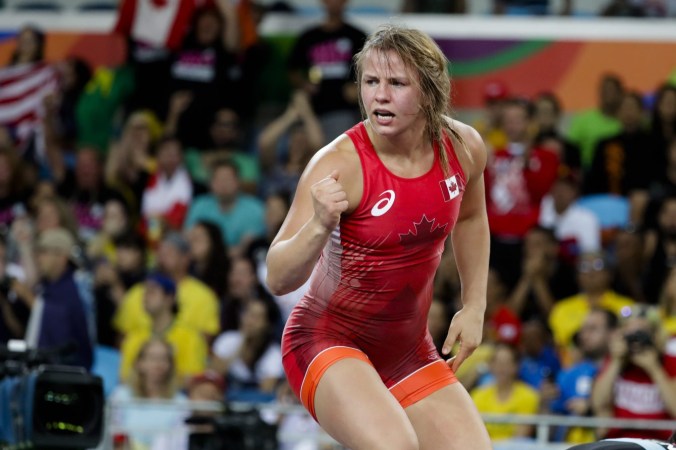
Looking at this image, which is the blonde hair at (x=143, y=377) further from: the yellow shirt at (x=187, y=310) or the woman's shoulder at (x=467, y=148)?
the woman's shoulder at (x=467, y=148)

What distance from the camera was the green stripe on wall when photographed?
38.5ft

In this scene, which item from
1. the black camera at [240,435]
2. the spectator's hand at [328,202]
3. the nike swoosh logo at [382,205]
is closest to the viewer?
the spectator's hand at [328,202]

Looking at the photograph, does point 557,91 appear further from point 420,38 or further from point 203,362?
point 420,38

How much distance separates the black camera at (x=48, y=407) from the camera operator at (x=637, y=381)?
10.4 feet

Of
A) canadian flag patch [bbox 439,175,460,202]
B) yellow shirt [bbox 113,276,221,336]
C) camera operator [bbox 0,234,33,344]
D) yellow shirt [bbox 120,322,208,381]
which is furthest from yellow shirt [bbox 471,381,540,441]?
canadian flag patch [bbox 439,175,460,202]

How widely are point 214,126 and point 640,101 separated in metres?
3.53

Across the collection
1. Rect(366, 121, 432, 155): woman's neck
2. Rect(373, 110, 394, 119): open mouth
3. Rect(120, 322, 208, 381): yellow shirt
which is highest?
Rect(373, 110, 394, 119): open mouth

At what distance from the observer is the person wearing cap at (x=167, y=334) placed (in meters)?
9.49

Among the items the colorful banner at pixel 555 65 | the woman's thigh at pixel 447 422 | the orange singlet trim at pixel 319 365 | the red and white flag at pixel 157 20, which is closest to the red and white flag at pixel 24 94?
the red and white flag at pixel 157 20

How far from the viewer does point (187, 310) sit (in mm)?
9984

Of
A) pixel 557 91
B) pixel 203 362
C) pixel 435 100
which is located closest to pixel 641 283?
pixel 557 91

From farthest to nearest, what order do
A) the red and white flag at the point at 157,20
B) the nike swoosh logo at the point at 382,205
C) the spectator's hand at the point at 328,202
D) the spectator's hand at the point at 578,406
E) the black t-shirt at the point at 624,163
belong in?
1. the red and white flag at the point at 157,20
2. the black t-shirt at the point at 624,163
3. the spectator's hand at the point at 578,406
4. the nike swoosh logo at the point at 382,205
5. the spectator's hand at the point at 328,202

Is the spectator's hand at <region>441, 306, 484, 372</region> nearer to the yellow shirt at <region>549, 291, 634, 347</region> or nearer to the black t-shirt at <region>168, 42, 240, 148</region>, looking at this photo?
the yellow shirt at <region>549, 291, 634, 347</region>

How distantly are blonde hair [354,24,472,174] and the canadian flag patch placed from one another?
0.04 meters
